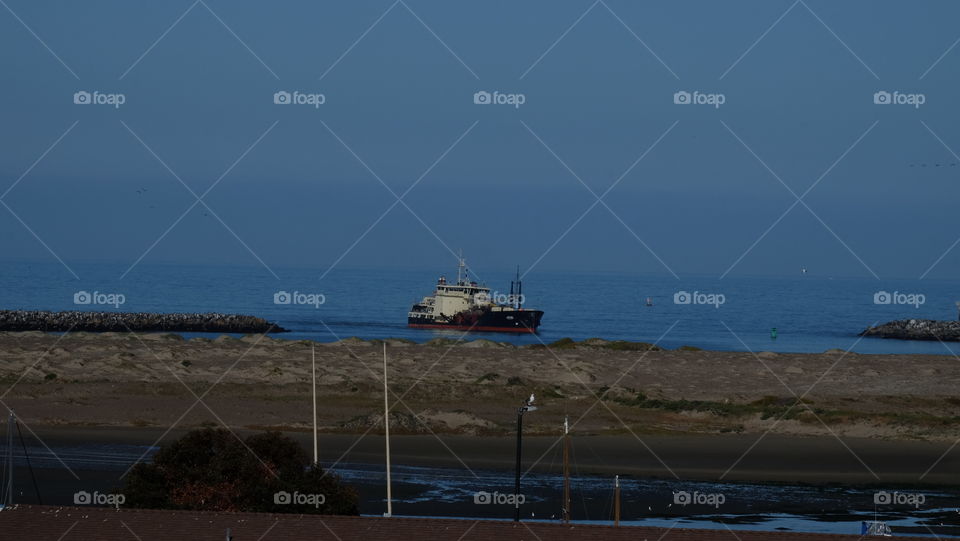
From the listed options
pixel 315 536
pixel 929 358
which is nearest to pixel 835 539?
pixel 315 536

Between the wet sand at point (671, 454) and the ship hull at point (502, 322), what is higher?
the ship hull at point (502, 322)

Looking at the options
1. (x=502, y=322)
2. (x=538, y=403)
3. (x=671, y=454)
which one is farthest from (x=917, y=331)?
(x=671, y=454)

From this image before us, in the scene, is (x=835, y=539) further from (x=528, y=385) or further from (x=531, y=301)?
(x=531, y=301)

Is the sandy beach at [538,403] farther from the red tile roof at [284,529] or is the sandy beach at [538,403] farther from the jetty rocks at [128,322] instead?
the jetty rocks at [128,322]

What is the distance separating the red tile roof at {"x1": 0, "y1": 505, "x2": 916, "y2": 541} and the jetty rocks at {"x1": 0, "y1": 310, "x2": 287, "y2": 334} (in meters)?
96.3

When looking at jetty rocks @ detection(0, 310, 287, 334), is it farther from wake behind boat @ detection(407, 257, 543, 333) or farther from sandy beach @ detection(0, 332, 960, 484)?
Answer: sandy beach @ detection(0, 332, 960, 484)

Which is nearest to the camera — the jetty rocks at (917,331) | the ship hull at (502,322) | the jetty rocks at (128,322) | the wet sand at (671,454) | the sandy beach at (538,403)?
the wet sand at (671,454)

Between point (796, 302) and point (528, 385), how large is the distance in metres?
138

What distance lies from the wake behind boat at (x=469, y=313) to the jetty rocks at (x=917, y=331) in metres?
32.8

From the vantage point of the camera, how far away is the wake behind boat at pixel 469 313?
126 m

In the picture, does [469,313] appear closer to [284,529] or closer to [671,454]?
[671,454]

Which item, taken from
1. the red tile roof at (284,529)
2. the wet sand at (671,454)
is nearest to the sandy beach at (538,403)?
the wet sand at (671,454)

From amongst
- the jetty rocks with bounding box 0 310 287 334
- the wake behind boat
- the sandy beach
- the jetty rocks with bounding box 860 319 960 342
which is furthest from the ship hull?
the sandy beach

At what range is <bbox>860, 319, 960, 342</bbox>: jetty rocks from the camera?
13338cm
